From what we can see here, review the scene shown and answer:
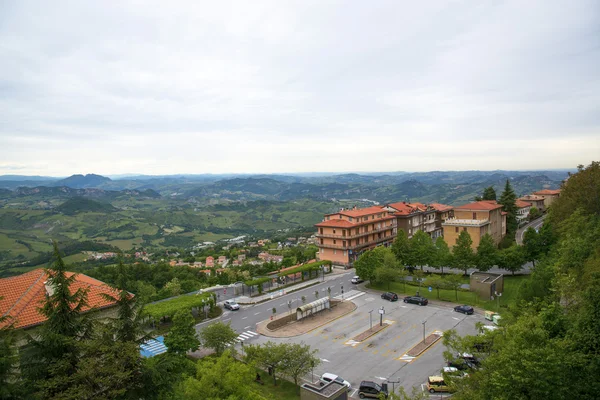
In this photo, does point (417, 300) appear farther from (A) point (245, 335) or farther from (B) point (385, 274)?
(A) point (245, 335)

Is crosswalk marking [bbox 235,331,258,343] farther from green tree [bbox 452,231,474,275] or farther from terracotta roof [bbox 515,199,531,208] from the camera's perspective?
terracotta roof [bbox 515,199,531,208]

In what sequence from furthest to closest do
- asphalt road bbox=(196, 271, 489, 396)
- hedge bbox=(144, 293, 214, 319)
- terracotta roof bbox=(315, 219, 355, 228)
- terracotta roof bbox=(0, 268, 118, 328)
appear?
terracotta roof bbox=(315, 219, 355, 228), hedge bbox=(144, 293, 214, 319), asphalt road bbox=(196, 271, 489, 396), terracotta roof bbox=(0, 268, 118, 328)

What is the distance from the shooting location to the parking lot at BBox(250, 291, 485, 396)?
29.2 metres

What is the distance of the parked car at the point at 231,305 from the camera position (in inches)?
1839

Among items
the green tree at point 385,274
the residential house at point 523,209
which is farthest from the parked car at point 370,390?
the residential house at point 523,209

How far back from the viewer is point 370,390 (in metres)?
26.0

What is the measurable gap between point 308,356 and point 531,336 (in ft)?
49.5

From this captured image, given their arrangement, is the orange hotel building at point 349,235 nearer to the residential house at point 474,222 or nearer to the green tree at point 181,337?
the residential house at point 474,222

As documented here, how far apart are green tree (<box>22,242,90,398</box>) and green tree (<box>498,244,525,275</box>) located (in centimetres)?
5231

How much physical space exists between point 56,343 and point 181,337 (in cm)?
1671

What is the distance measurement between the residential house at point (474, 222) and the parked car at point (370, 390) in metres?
43.3

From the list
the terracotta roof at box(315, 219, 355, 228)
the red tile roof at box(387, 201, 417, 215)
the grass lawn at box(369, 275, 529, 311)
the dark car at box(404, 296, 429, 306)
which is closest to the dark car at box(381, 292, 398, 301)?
the dark car at box(404, 296, 429, 306)

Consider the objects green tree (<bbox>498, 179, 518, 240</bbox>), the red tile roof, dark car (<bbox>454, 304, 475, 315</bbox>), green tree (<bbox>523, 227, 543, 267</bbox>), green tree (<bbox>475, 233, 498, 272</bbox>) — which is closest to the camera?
dark car (<bbox>454, 304, 475, 315</bbox>)

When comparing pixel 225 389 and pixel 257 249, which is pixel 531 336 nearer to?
pixel 225 389
